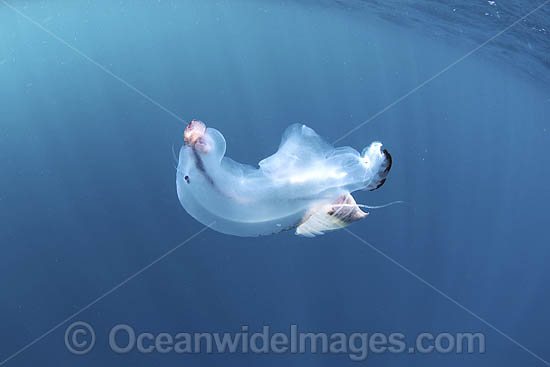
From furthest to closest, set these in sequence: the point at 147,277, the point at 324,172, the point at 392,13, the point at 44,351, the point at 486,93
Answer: the point at 486,93, the point at 392,13, the point at 147,277, the point at 44,351, the point at 324,172

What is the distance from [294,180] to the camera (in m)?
3.84

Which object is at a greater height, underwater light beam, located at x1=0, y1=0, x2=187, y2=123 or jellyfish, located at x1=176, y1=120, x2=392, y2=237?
underwater light beam, located at x1=0, y1=0, x2=187, y2=123

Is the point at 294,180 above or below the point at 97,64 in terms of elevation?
below

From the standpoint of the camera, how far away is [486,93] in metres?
15.5

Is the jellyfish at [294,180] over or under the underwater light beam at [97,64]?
under

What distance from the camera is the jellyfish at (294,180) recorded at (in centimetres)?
378

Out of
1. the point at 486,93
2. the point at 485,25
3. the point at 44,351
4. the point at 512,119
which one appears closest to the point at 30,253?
the point at 44,351

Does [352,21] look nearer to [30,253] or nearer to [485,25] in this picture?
[485,25]

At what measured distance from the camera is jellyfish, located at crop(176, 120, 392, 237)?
3.78 metres

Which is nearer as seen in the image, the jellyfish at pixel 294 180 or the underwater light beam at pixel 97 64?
the jellyfish at pixel 294 180

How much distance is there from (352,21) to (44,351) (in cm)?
1466

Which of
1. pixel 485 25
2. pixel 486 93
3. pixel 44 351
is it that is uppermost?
pixel 486 93

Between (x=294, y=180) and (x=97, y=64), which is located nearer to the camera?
(x=294, y=180)

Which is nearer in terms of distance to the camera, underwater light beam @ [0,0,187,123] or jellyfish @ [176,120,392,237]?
jellyfish @ [176,120,392,237]
